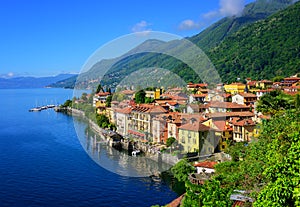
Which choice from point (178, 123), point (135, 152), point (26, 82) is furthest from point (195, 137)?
point (26, 82)

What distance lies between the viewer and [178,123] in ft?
30.3

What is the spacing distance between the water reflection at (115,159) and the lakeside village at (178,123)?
39 centimetres

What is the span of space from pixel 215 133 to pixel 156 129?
80.2 inches

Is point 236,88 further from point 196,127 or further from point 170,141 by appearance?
point 196,127

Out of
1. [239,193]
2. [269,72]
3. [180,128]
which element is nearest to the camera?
Answer: [239,193]

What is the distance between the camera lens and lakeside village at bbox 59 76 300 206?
27.9 feet

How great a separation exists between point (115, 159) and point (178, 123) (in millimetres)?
2179

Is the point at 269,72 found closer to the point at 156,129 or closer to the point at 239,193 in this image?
the point at 156,129

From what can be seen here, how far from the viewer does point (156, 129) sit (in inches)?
411

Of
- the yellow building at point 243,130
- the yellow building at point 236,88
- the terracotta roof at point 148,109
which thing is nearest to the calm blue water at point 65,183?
the terracotta roof at point 148,109

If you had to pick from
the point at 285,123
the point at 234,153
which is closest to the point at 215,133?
the point at 234,153

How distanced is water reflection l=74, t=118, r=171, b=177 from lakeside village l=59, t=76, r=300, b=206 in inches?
15.2

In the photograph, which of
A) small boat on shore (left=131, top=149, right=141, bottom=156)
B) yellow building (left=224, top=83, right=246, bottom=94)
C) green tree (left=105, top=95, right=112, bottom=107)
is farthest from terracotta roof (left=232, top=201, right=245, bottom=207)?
yellow building (left=224, top=83, right=246, bottom=94)

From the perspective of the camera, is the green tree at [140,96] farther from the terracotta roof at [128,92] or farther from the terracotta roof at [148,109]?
the terracotta roof at [148,109]
